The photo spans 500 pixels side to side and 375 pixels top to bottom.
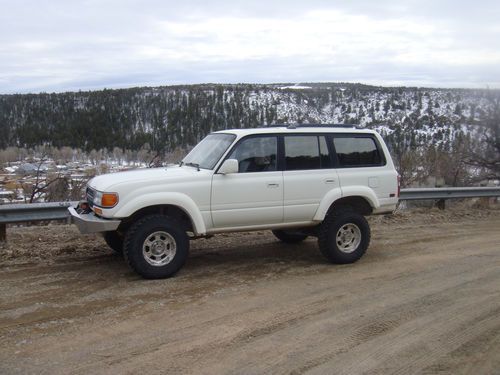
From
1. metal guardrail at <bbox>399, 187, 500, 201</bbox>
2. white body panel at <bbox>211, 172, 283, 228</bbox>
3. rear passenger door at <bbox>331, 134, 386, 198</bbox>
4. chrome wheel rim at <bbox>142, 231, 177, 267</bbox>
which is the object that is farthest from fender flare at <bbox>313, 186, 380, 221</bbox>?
metal guardrail at <bbox>399, 187, 500, 201</bbox>

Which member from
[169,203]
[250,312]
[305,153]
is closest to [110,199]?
[169,203]

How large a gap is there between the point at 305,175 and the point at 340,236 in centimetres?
106

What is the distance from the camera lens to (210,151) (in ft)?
22.7

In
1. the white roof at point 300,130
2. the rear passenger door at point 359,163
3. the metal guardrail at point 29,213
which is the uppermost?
the white roof at point 300,130

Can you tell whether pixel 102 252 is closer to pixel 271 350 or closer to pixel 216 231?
pixel 216 231

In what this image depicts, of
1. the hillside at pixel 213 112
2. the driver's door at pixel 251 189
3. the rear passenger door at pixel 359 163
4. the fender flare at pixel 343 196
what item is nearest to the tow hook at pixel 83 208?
the driver's door at pixel 251 189

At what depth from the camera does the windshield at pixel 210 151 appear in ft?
21.9

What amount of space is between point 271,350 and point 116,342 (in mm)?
1307

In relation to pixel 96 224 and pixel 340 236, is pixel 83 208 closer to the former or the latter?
pixel 96 224

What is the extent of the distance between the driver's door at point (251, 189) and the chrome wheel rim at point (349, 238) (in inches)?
40.5

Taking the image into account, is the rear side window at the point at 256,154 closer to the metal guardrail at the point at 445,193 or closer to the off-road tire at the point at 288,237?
the off-road tire at the point at 288,237

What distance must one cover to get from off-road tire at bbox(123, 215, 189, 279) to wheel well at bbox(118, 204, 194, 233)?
155 millimetres

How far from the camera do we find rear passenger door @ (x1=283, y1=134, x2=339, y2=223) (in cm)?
683

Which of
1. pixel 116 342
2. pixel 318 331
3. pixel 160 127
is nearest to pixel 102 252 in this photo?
pixel 116 342
